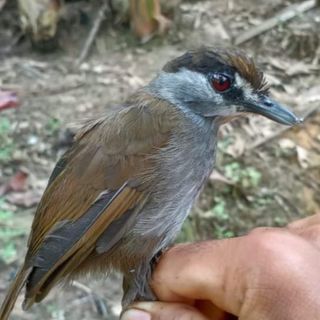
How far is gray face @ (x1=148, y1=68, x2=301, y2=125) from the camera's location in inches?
132

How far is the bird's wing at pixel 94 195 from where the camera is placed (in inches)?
124

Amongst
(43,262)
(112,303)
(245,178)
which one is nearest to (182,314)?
(43,262)

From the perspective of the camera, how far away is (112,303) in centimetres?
454

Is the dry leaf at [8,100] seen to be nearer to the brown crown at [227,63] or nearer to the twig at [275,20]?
the twig at [275,20]

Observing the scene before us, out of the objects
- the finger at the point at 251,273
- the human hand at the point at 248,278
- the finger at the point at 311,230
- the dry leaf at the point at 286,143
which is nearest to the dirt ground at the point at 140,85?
the dry leaf at the point at 286,143

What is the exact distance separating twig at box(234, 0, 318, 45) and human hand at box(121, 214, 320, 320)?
380 centimetres

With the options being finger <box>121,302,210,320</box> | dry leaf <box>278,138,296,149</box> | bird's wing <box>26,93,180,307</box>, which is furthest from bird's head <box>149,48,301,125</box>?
dry leaf <box>278,138,296,149</box>

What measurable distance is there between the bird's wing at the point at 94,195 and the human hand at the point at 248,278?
0.39 m

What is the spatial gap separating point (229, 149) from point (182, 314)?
280 cm

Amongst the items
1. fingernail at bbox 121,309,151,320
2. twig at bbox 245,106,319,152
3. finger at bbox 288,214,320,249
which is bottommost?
twig at bbox 245,106,319,152

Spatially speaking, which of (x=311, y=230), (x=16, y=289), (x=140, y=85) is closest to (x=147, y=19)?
(x=140, y=85)

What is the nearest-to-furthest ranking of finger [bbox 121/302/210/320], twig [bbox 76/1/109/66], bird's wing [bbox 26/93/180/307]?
1. finger [bbox 121/302/210/320]
2. bird's wing [bbox 26/93/180/307]
3. twig [bbox 76/1/109/66]

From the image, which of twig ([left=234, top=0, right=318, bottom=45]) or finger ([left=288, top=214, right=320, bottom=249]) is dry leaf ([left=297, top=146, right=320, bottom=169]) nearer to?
twig ([left=234, top=0, right=318, bottom=45])

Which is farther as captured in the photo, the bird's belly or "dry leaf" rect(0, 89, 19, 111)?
"dry leaf" rect(0, 89, 19, 111)
